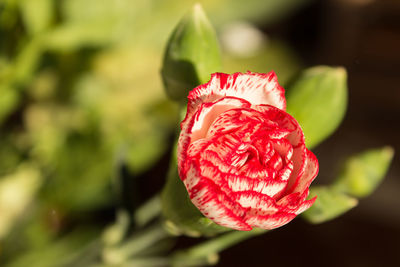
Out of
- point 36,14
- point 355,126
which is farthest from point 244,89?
point 355,126

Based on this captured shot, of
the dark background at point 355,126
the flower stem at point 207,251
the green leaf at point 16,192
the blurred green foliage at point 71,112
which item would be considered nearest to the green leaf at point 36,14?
the blurred green foliage at point 71,112

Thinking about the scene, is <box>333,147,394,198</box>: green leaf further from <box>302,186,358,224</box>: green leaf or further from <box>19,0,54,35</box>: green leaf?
<box>19,0,54,35</box>: green leaf

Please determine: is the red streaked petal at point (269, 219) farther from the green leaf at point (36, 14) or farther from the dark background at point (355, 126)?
the dark background at point (355, 126)

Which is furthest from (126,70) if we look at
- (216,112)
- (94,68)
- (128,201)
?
(216,112)

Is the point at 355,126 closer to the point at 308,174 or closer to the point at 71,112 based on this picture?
the point at 71,112

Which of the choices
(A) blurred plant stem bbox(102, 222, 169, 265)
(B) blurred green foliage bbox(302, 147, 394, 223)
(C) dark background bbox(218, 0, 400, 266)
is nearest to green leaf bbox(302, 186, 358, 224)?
(B) blurred green foliage bbox(302, 147, 394, 223)

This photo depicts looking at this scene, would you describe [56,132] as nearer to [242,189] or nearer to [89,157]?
[89,157]
